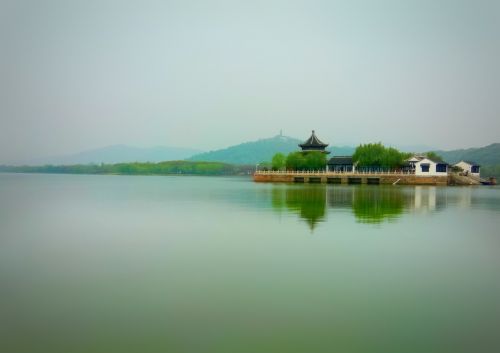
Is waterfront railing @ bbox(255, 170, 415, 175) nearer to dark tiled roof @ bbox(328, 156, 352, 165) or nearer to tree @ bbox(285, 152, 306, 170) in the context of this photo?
tree @ bbox(285, 152, 306, 170)

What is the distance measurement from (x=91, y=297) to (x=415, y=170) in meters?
62.9

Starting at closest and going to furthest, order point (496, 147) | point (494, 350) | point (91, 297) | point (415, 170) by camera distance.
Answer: point (494, 350)
point (91, 297)
point (415, 170)
point (496, 147)

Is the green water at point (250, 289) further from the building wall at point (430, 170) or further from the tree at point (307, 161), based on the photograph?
the tree at point (307, 161)

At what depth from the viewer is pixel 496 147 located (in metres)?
187

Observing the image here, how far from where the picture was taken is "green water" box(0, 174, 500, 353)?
22.4 ft

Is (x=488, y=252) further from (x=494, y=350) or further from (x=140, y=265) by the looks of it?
(x=140, y=265)

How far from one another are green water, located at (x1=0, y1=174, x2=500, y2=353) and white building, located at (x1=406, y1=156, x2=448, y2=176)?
48415 millimetres

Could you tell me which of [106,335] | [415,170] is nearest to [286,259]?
[106,335]

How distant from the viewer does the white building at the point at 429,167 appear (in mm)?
64375

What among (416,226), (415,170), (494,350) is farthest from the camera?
(415,170)

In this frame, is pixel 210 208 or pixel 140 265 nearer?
pixel 140 265

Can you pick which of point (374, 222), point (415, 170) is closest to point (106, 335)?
point (374, 222)

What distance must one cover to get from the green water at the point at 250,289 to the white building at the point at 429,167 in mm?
48415

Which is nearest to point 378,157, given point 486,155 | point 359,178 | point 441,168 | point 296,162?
point 359,178
